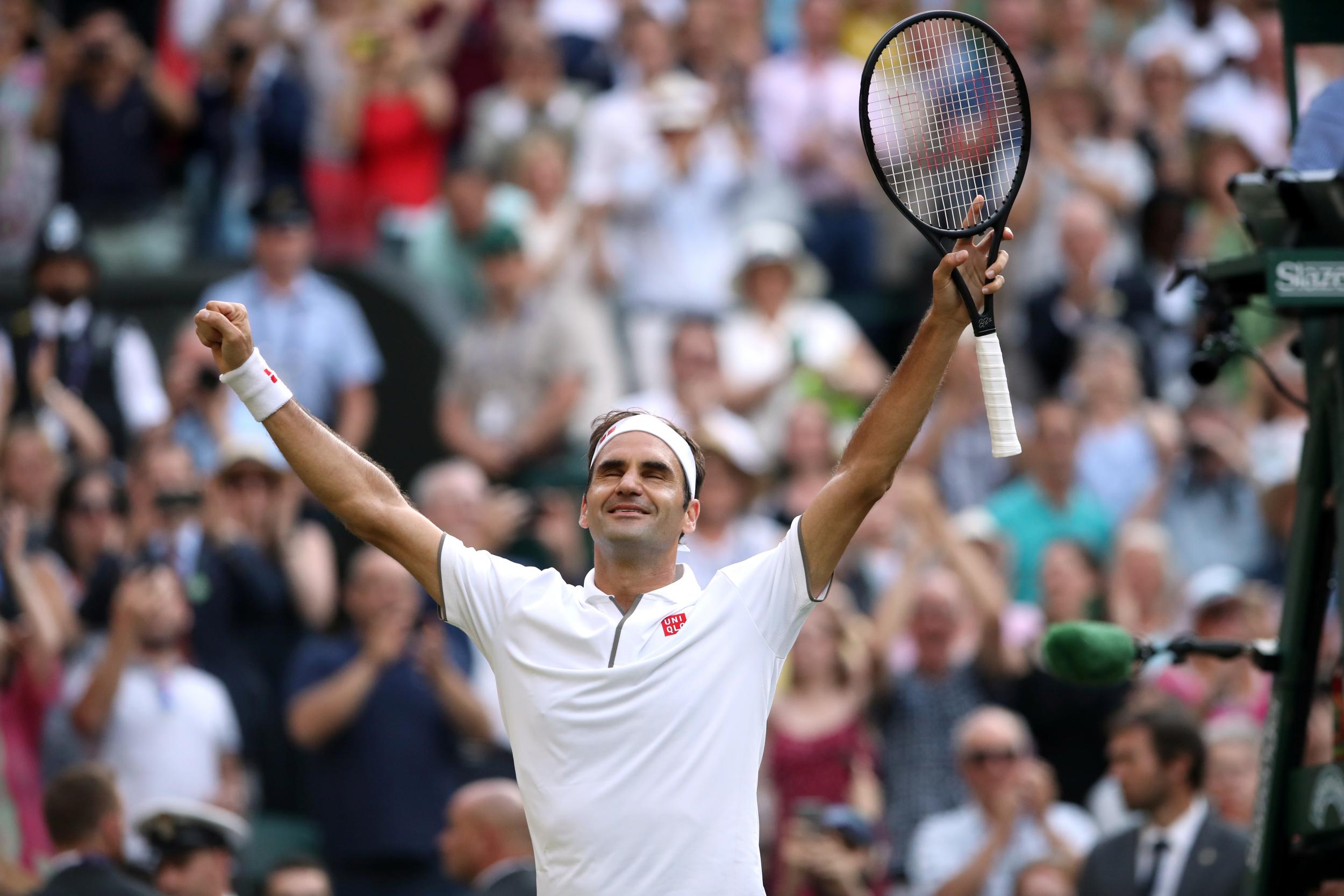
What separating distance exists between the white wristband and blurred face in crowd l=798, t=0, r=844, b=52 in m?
8.90

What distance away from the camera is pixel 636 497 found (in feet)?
16.8

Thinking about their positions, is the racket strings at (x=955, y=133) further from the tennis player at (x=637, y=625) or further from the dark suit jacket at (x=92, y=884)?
the dark suit jacket at (x=92, y=884)

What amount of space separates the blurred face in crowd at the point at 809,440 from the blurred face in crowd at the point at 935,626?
137 cm

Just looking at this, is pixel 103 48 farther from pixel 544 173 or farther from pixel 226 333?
pixel 226 333

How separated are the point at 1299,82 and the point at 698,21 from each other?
24.1ft

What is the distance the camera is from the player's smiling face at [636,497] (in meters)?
5.08

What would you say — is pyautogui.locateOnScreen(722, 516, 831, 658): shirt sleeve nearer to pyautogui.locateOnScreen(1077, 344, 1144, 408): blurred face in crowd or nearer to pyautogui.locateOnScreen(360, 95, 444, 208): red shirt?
pyautogui.locateOnScreen(1077, 344, 1144, 408): blurred face in crowd

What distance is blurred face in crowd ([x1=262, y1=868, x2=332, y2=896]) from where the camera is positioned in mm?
8039

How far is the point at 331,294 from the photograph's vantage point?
39.5ft

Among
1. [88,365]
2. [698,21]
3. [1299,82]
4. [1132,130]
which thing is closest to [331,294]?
[88,365]

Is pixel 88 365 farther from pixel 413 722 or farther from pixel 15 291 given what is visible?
pixel 413 722

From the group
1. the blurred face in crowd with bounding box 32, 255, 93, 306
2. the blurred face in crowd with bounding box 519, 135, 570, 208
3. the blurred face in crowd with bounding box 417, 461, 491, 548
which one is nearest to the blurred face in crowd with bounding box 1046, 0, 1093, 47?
the blurred face in crowd with bounding box 519, 135, 570, 208

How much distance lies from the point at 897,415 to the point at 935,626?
4.85 meters

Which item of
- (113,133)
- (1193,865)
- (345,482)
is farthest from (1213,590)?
(113,133)
